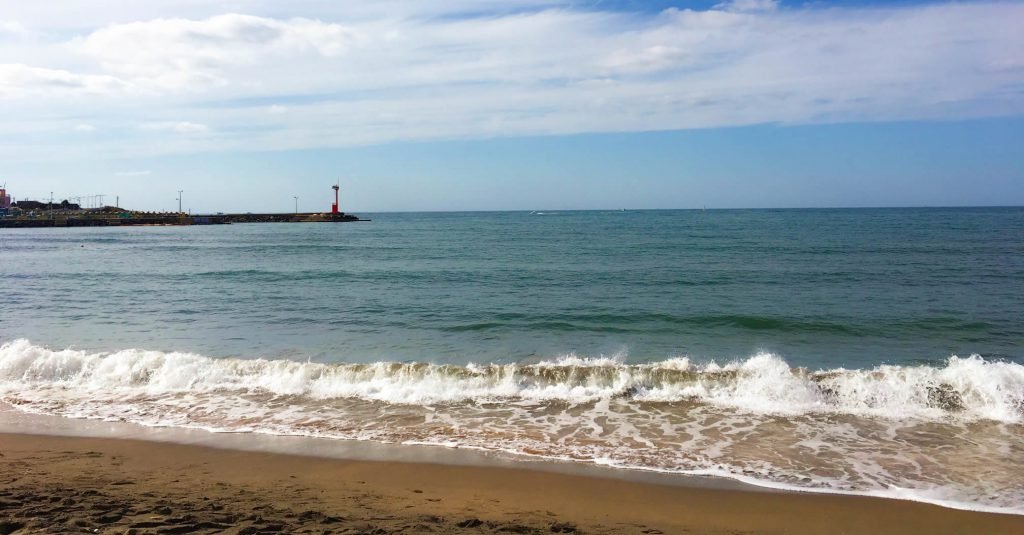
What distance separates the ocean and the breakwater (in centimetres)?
7500

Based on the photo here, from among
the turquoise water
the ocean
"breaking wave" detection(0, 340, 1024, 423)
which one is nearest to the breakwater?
the turquoise water

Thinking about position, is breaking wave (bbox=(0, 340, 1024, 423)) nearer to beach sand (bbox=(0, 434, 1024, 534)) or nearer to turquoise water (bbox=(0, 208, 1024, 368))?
turquoise water (bbox=(0, 208, 1024, 368))

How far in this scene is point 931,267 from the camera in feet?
84.5

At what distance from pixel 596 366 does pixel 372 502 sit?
635 cm

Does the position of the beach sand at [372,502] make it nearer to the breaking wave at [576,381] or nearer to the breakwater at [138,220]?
the breaking wave at [576,381]

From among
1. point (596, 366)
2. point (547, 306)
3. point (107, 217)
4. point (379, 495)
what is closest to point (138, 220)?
point (107, 217)

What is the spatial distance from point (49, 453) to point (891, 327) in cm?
1711

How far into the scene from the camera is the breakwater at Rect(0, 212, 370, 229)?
84.1 metres

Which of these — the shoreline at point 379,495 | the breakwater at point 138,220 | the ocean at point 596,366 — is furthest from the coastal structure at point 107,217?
the shoreline at point 379,495

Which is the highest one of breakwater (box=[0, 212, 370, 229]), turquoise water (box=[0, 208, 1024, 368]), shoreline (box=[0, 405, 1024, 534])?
breakwater (box=[0, 212, 370, 229])

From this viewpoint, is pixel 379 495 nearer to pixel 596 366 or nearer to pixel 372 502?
pixel 372 502

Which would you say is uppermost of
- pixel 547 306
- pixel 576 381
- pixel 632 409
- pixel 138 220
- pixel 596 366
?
pixel 138 220

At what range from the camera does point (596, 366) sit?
11539 millimetres

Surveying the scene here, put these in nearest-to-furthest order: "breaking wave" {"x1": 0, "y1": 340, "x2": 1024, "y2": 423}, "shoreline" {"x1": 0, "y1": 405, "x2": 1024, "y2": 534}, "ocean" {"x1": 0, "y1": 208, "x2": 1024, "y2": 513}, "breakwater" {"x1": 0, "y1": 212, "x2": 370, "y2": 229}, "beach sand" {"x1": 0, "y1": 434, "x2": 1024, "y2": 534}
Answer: "beach sand" {"x1": 0, "y1": 434, "x2": 1024, "y2": 534} → "shoreline" {"x1": 0, "y1": 405, "x2": 1024, "y2": 534} → "ocean" {"x1": 0, "y1": 208, "x2": 1024, "y2": 513} → "breaking wave" {"x1": 0, "y1": 340, "x2": 1024, "y2": 423} → "breakwater" {"x1": 0, "y1": 212, "x2": 370, "y2": 229}
